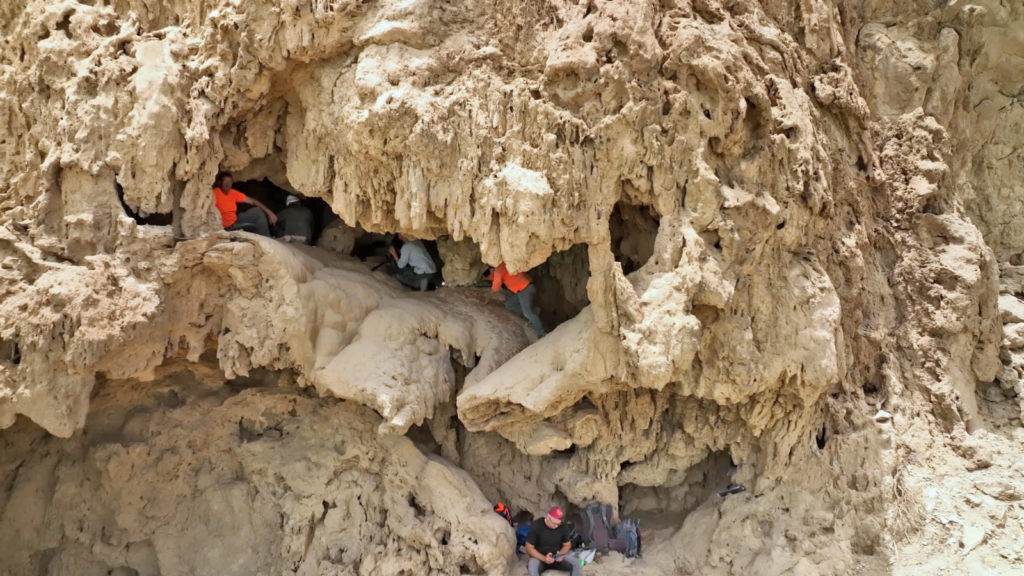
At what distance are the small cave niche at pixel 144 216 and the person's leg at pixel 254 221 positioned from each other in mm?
697

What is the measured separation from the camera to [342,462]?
18.3 feet

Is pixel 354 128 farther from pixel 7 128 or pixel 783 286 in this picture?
pixel 783 286

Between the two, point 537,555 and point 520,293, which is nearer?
point 537,555

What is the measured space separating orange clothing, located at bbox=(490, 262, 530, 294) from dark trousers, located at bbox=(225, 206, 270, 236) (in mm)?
2038

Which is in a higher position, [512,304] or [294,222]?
[294,222]

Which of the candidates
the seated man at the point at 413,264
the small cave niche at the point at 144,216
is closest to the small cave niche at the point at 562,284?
the seated man at the point at 413,264

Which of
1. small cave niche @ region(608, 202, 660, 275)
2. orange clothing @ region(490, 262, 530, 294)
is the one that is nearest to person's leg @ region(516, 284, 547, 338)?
orange clothing @ region(490, 262, 530, 294)

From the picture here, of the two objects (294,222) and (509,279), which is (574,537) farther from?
(294,222)

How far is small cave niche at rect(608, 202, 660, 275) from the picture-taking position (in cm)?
511

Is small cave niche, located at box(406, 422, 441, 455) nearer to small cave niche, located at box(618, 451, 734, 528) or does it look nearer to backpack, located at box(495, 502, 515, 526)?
backpack, located at box(495, 502, 515, 526)

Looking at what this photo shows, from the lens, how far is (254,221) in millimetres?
5688

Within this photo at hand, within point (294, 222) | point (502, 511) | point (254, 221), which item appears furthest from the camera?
point (294, 222)

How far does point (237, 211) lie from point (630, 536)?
4369 mm

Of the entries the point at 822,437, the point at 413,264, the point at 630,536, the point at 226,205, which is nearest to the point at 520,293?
the point at 413,264
